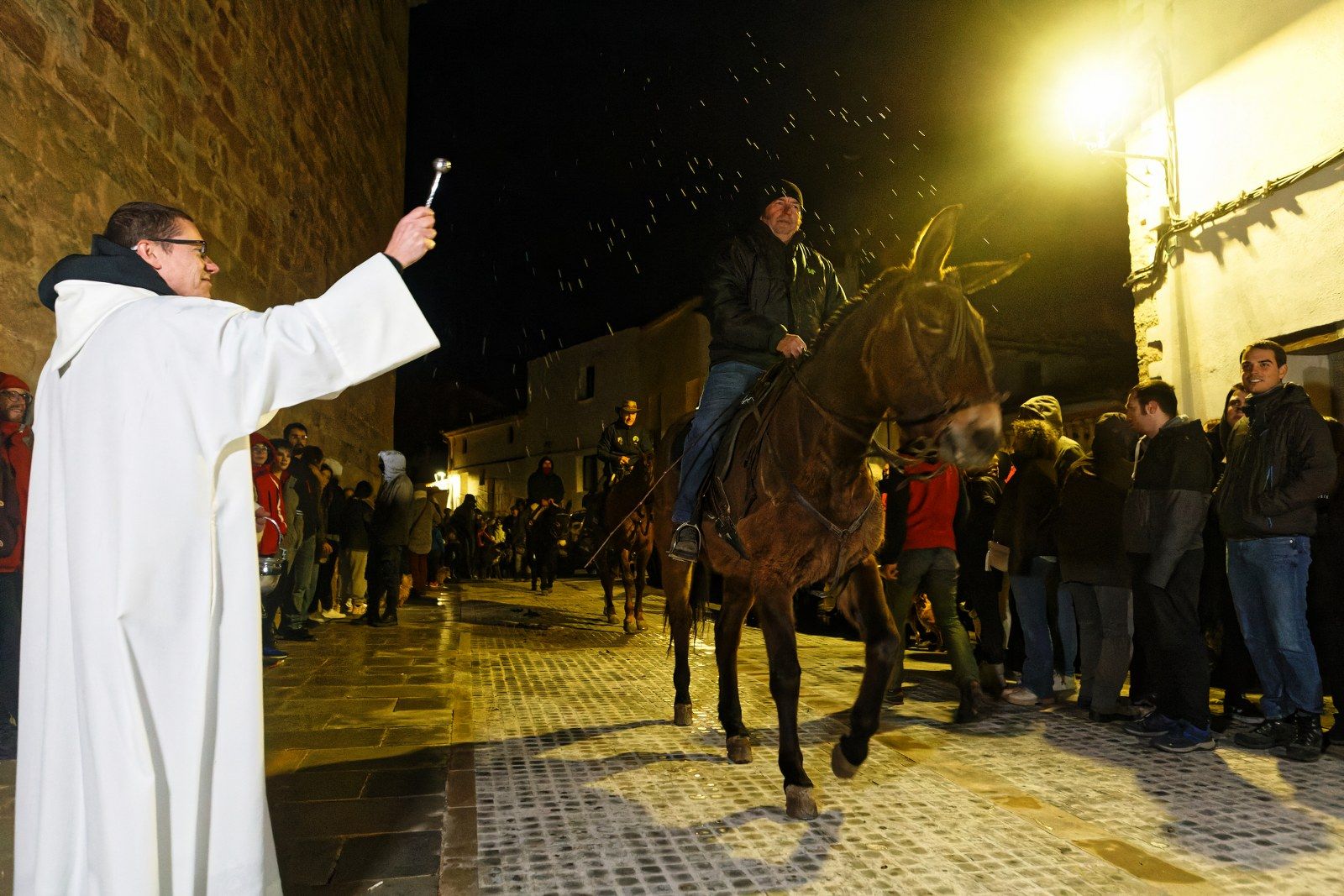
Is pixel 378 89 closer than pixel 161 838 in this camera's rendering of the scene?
No

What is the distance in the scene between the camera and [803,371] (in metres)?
4.07

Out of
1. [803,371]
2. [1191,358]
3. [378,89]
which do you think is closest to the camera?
[803,371]

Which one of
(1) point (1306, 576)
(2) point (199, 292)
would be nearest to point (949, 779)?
(1) point (1306, 576)

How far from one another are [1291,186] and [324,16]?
37.2 feet

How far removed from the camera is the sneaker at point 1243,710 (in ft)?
18.0

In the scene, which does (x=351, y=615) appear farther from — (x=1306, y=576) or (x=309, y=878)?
(x=1306, y=576)

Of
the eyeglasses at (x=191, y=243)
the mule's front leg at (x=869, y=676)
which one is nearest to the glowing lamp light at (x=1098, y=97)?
the mule's front leg at (x=869, y=676)

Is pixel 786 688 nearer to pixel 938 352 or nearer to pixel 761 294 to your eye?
pixel 938 352

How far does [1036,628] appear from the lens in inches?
241

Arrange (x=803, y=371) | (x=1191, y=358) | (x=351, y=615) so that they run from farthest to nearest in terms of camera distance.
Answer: (x=351, y=615), (x=1191, y=358), (x=803, y=371)

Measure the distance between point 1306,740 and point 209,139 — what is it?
9.16 meters

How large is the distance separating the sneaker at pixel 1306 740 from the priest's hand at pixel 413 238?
16.4ft

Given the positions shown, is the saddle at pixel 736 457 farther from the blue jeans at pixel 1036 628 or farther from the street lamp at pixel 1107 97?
the street lamp at pixel 1107 97

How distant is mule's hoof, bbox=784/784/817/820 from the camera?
11.8 ft
